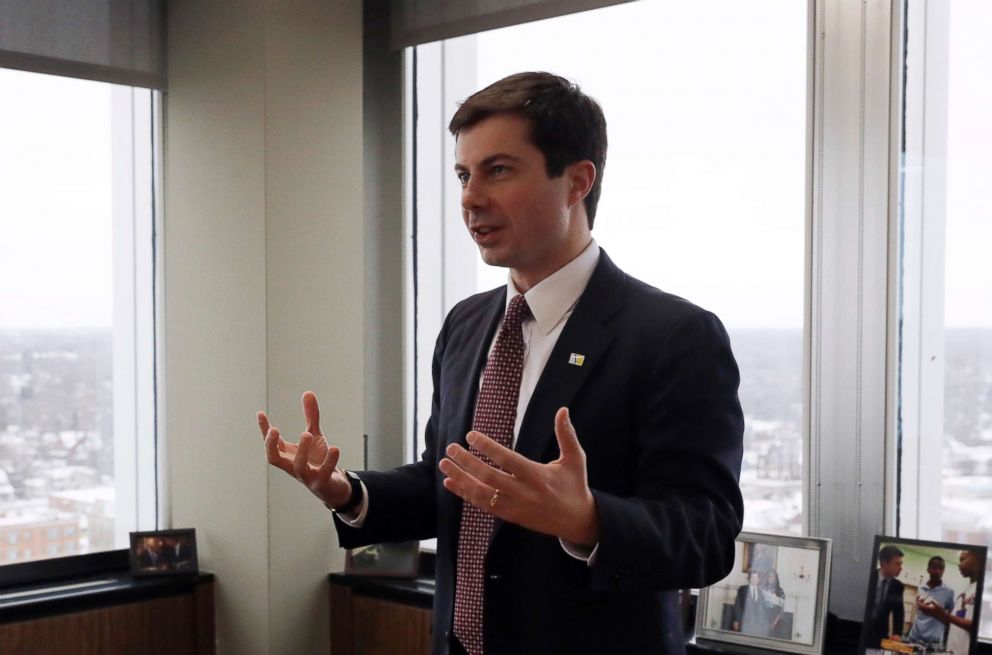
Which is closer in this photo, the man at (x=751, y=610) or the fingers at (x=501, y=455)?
the fingers at (x=501, y=455)

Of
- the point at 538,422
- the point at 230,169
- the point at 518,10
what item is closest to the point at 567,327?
the point at 538,422

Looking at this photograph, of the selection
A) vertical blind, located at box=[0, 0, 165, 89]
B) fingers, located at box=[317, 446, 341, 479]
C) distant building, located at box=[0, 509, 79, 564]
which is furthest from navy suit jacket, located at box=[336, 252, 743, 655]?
vertical blind, located at box=[0, 0, 165, 89]

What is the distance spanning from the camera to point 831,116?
2.53 meters

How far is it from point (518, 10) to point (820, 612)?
5.75 feet

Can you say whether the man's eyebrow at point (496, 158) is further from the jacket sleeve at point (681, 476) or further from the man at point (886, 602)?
the man at point (886, 602)

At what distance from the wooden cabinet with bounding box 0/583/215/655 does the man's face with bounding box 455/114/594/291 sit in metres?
2.03

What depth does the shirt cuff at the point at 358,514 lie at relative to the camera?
1.75 meters

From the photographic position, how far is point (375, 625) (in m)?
3.27

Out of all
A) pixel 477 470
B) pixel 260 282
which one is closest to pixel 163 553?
pixel 260 282

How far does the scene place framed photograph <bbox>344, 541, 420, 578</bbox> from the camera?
329 cm

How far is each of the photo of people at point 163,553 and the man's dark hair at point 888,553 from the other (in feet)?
6.56

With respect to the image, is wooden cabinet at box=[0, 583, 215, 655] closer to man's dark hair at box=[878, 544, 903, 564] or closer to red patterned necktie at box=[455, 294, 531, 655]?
red patterned necktie at box=[455, 294, 531, 655]

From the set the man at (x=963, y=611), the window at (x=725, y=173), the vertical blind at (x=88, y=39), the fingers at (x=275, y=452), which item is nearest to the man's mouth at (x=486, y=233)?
the fingers at (x=275, y=452)

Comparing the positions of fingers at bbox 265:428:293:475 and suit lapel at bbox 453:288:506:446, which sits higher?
suit lapel at bbox 453:288:506:446
